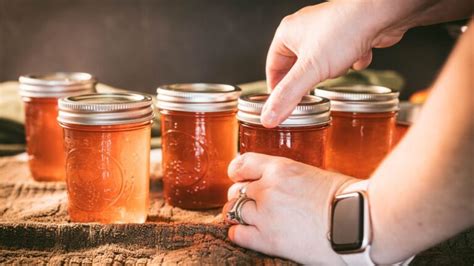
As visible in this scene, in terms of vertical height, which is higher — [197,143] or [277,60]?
[277,60]

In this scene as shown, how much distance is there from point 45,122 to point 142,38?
664 mm

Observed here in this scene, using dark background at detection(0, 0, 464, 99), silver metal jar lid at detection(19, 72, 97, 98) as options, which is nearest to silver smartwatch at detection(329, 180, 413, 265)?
silver metal jar lid at detection(19, 72, 97, 98)

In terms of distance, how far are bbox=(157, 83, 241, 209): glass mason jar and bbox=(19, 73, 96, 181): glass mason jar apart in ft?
0.84

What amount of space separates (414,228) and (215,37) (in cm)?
125

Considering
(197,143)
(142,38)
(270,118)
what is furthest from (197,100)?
(142,38)

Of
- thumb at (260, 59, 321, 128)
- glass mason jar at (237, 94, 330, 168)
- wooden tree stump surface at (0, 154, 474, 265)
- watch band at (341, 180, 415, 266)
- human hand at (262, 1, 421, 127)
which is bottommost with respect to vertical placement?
wooden tree stump surface at (0, 154, 474, 265)

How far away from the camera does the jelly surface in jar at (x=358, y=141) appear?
3.66ft

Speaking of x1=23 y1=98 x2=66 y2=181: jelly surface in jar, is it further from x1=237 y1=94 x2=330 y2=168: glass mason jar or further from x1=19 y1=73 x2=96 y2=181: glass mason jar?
x1=237 y1=94 x2=330 y2=168: glass mason jar

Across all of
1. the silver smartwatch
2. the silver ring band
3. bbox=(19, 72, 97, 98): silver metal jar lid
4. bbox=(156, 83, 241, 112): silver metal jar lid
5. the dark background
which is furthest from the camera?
the dark background

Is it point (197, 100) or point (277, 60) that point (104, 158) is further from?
point (277, 60)

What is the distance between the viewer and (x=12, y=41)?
5.82ft

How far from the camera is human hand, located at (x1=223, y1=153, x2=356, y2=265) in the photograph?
0.76 metres

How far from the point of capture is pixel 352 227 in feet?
2.39

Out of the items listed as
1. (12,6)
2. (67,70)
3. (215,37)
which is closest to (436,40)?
(215,37)
